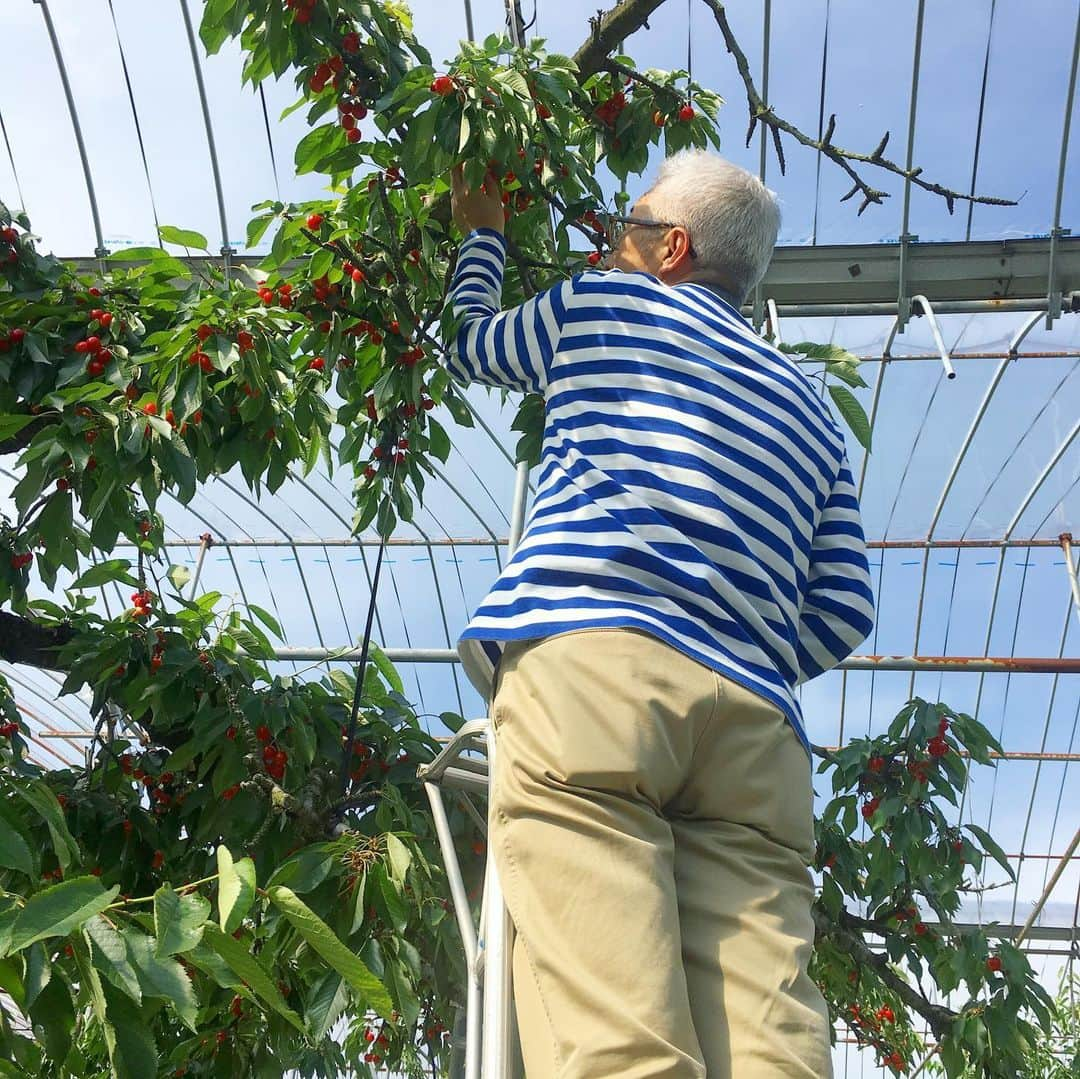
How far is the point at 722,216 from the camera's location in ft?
6.33

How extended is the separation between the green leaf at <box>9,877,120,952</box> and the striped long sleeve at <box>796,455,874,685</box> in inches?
39.5

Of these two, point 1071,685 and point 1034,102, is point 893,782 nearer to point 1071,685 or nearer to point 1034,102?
point 1034,102

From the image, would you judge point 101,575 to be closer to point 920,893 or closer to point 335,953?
point 335,953

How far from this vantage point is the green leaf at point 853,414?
9.18 ft

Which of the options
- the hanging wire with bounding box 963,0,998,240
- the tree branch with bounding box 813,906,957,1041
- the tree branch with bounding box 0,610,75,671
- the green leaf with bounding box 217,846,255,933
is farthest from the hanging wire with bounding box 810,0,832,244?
the green leaf with bounding box 217,846,255,933

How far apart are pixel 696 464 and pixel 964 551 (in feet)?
25.7

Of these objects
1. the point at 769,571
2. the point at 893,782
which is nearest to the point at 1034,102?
the point at 893,782

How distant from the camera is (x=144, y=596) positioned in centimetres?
379

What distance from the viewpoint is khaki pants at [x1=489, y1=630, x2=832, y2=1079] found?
128 centimetres

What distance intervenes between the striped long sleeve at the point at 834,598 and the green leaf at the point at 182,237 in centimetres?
160

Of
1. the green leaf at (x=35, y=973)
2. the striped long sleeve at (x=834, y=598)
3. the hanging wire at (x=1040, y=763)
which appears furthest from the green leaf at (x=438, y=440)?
the hanging wire at (x=1040, y=763)

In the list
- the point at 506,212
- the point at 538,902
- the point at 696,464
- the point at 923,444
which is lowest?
the point at 538,902

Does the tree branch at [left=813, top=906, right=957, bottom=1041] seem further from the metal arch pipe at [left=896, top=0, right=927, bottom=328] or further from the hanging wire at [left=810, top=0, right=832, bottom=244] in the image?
the hanging wire at [left=810, top=0, right=832, bottom=244]

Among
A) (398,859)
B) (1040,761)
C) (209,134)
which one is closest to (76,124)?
(209,134)
